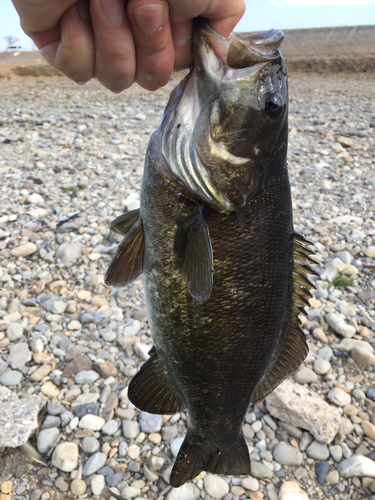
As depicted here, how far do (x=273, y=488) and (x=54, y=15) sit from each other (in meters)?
2.72

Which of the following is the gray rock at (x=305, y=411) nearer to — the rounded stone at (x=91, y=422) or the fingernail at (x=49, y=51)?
the rounded stone at (x=91, y=422)

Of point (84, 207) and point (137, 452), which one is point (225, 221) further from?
point (84, 207)

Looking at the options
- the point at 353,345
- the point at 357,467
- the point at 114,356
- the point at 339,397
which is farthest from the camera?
the point at 353,345

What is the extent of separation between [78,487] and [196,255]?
1832 mm

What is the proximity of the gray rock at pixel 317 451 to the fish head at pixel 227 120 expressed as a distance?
6.49ft

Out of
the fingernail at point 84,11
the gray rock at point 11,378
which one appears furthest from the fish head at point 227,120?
the gray rock at point 11,378

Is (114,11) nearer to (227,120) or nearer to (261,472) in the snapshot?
(227,120)

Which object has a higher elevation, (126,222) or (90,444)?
(126,222)

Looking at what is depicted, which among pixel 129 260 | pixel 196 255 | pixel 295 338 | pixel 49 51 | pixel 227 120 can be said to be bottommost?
pixel 295 338

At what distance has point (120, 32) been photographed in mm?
1442

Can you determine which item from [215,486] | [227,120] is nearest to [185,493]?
[215,486]

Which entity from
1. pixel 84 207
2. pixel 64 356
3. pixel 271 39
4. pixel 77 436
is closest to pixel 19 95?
pixel 84 207

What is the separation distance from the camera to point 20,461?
259 centimetres

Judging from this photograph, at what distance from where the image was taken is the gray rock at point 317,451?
2703 mm
